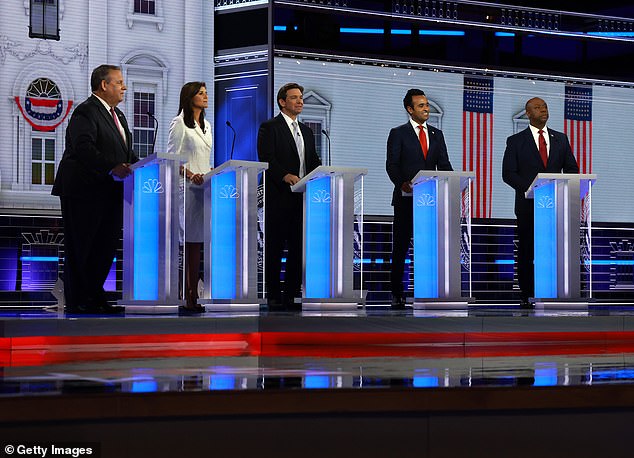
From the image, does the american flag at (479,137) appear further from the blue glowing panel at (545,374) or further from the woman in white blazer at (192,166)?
the blue glowing panel at (545,374)

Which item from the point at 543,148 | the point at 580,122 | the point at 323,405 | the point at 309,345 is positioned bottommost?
the point at 309,345

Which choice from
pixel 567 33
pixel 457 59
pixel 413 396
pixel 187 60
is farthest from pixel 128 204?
pixel 567 33

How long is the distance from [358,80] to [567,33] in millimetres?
2311

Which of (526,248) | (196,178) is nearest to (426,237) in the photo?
(526,248)

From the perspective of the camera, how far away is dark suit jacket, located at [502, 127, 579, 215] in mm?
7414

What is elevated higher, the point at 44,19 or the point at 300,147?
the point at 44,19

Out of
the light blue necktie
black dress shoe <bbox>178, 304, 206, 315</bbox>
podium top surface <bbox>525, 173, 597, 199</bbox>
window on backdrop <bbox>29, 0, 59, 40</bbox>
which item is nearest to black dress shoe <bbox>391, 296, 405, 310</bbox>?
the light blue necktie

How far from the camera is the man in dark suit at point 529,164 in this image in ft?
24.3

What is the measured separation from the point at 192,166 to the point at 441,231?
1.59 m

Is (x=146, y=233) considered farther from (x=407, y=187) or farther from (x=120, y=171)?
(x=407, y=187)

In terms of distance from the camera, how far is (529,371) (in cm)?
396

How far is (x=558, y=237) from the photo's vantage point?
22.9 feet

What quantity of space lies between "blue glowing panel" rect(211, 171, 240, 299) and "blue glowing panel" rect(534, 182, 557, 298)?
211 cm

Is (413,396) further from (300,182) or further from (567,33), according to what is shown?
(567,33)
